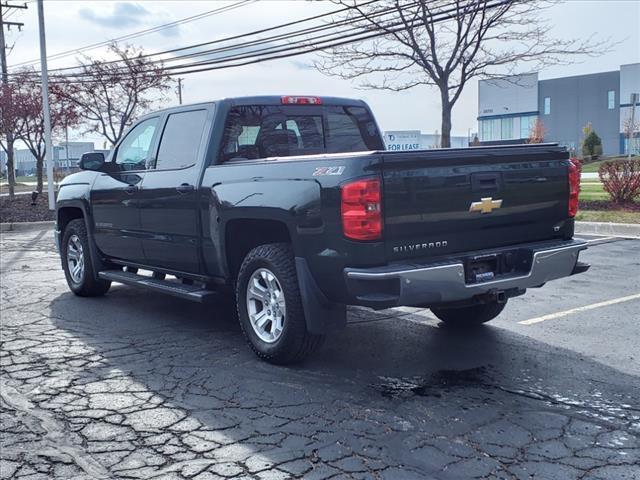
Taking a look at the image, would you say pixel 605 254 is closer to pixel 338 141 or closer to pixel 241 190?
pixel 338 141

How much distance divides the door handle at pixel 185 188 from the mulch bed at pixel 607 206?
11.9 metres

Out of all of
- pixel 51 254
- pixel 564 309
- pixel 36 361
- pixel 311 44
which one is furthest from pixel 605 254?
pixel 311 44

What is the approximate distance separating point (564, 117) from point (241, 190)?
86590mm

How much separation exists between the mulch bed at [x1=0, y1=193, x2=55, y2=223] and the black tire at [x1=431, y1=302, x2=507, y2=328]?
49.6 ft

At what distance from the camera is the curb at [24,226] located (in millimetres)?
18375

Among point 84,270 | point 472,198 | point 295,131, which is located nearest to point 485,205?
point 472,198

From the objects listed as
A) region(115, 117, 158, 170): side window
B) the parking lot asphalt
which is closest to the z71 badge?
the parking lot asphalt

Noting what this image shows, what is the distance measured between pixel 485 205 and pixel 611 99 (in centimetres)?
8415

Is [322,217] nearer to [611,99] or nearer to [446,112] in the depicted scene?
[446,112]

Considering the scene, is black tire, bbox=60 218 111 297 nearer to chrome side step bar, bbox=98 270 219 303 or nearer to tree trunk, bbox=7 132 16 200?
chrome side step bar, bbox=98 270 219 303

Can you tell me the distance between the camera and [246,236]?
5.88 m

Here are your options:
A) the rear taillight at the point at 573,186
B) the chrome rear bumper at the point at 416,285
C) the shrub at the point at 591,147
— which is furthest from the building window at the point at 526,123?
the chrome rear bumper at the point at 416,285

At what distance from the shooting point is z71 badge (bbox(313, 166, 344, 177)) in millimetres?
4703

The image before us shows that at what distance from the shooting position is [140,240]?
23.3ft
